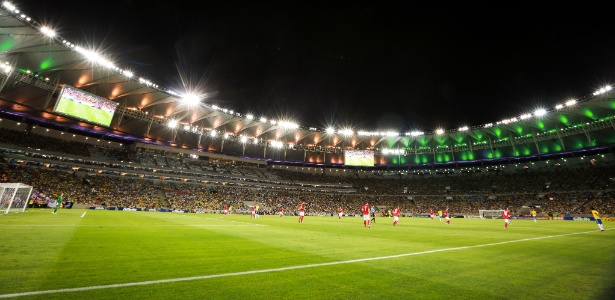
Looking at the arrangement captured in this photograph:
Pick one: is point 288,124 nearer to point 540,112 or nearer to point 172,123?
point 172,123

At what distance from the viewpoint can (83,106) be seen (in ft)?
117

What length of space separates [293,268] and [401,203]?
6722 cm

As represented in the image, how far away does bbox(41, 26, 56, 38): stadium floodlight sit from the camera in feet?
91.1

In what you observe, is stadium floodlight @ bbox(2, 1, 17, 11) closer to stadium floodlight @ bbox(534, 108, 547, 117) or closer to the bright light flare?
the bright light flare

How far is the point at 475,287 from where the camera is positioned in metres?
4.68

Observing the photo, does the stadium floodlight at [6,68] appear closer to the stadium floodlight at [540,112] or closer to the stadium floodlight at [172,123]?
the stadium floodlight at [172,123]

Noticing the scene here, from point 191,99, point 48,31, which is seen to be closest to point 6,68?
point 48,31

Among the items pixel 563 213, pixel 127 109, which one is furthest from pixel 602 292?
pixel 563 213

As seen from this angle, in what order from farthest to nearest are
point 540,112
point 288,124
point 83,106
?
1. point 288,124
2. point 540,112
3. point 83,106

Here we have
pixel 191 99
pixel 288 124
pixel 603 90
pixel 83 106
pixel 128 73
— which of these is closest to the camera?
pixel 83 106

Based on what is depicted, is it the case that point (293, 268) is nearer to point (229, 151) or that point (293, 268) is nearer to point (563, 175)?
point (229, 151)

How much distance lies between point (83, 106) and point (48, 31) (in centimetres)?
1036

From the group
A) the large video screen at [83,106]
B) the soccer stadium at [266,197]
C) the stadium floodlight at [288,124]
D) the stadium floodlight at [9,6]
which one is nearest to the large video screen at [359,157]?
the soccer stadium at [266,197]

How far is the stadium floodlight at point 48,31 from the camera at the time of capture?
27781 millimetres
